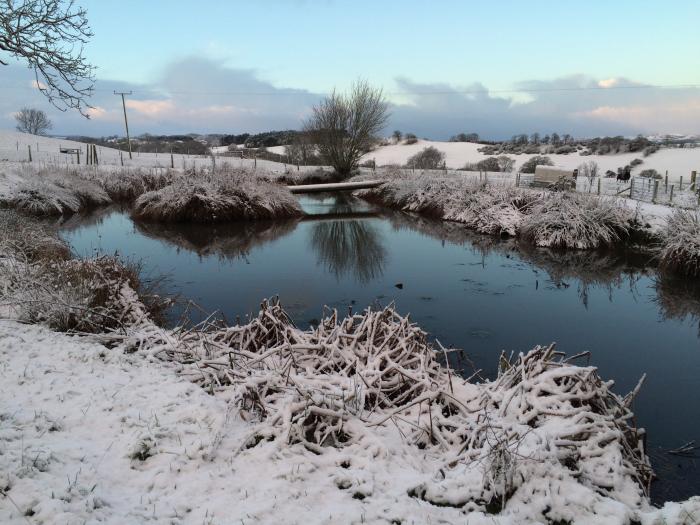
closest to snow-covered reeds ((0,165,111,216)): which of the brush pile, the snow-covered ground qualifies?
the snow-covered ground

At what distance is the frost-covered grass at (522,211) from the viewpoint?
48.3 feet

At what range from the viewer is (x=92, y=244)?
13695 mm

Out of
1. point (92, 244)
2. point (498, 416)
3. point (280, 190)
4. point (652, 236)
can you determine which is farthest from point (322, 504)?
point (280, 190)

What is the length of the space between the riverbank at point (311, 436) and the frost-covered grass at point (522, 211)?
10969 millimetres

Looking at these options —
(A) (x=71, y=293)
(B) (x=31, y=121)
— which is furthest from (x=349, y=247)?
(B) (x=31, y=121)

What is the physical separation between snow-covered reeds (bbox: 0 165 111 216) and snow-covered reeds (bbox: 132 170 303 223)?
8.92ft

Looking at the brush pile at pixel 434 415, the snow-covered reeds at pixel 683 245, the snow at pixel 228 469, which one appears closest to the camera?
the snow at pixel 228 469

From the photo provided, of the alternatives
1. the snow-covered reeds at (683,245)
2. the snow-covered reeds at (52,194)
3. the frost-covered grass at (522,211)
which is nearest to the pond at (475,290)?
the snow-covered reeds at (683,245)

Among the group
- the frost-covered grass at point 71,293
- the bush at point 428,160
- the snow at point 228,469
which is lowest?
the snow at point 228,469

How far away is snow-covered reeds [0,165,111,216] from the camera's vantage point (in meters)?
18.1

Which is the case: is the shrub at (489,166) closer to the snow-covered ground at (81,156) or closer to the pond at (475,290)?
the snow-covered ground at (81,156)

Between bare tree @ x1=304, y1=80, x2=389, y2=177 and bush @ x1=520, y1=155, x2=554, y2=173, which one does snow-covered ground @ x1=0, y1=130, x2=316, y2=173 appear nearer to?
bare tree @ x1=304, y1=80, x2=389, y2=177

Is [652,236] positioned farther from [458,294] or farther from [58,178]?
[58,178]

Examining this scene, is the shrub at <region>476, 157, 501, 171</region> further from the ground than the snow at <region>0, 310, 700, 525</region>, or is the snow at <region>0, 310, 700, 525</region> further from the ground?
the shrub at <region>476, 157, 501, 171</region>
